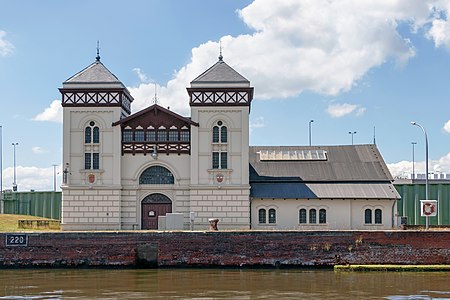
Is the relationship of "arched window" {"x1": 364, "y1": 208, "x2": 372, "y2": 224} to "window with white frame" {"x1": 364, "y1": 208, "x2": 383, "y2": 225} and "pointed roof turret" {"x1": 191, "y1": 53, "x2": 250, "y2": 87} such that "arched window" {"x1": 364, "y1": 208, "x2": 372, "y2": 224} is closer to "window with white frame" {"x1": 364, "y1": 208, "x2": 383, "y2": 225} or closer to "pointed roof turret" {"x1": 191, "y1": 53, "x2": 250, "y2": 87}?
"window with white frame" {"x1": 364, "y1": 208, "x2": 383, "y2": 225}

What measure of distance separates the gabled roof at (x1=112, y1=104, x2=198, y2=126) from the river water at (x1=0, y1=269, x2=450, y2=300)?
1336 cm

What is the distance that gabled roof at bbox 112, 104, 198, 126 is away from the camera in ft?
165

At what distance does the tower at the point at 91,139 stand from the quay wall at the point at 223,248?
8400mm

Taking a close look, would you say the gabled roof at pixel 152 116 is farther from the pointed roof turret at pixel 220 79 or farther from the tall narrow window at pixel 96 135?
the pointed roof turret at pixel 220 79

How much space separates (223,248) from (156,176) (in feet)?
37.0

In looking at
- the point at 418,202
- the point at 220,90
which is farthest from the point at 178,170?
the point at 418,202

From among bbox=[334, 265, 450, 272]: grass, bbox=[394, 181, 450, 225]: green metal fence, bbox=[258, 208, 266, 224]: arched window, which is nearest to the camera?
bbox=[334, 265, 450, 272]: grass

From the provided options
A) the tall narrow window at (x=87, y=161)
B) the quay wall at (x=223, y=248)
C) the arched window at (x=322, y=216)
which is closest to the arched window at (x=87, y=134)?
the tall narrow window at (x=87, y=161)

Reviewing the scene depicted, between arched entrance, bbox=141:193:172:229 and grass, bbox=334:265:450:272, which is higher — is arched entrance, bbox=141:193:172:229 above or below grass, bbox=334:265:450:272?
above

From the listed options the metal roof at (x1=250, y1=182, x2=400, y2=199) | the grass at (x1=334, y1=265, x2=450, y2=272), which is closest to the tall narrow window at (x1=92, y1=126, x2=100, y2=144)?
the metal roof at (x1=250, y1=182, x2=400, y2=199)

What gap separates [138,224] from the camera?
50125 millimetres

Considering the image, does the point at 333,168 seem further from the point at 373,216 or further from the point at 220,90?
the point at 220,90

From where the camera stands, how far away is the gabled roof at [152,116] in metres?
50.3

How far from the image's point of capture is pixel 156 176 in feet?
166
